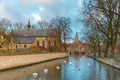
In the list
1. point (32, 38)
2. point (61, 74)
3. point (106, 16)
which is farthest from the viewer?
point (32, 38)

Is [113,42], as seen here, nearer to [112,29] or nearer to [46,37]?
[112,29]

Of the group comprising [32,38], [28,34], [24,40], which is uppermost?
[28,34]

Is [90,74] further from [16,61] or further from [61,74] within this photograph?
[16,61]

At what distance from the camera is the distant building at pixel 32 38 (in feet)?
276

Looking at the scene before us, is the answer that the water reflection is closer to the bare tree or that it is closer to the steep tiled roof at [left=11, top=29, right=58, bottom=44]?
the bare tree

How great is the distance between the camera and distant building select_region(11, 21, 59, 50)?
3310 inches

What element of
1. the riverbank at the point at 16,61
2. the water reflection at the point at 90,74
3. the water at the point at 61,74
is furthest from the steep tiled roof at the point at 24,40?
the water reflection at the point at 90,74

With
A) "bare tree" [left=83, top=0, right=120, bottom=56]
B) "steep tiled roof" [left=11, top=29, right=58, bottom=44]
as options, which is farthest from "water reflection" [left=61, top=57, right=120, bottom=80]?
"steep tiled roof" [left=11, top=29, right=58, bottom=44]

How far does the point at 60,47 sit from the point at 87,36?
13.0 m

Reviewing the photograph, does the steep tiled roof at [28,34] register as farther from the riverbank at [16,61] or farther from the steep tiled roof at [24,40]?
the riverbank at [16,61]

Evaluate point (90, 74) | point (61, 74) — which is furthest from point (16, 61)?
point (90, 74)

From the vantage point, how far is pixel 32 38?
8806 cm

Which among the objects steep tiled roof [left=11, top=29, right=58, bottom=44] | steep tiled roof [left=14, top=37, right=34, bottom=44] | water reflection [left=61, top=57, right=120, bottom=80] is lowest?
water reflection [left=61, top=57, right=120, bottom=80]

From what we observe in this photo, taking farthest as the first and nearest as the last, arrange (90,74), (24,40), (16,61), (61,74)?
(24,40) → (16,61) → (61,74) → (90,74)
